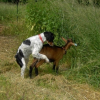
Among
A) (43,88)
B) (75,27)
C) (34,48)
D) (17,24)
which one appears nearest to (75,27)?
(75,27)

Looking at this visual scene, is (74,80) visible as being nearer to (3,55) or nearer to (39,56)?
(39,56)

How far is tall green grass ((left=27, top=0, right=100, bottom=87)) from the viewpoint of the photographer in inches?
201

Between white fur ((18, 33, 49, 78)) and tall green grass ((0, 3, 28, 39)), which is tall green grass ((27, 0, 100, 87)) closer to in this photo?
white fur ((18, 33, 49, 78))

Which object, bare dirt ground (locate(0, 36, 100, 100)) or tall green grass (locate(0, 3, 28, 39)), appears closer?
bare dirt ground (locate(0, 36, 100, 100))

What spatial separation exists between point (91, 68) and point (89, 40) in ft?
2.86

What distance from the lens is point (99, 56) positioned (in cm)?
512

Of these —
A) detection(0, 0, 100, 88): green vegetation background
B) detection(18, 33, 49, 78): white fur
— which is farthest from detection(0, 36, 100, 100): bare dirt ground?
detection(18, 33, 49, 78): white fur

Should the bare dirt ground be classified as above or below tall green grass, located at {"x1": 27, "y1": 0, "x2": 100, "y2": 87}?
below

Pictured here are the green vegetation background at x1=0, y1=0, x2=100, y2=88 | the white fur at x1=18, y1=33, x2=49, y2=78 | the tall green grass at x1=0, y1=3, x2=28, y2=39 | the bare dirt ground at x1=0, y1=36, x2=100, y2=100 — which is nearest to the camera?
the bare dirt ground at x1=0, y1=36, x2=100, y2=100

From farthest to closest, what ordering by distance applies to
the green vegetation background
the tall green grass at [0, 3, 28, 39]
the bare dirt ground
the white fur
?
the tall green grass at [0, 3, 28, 39] < the green vegetation background < the white fur < the bare dirt ground

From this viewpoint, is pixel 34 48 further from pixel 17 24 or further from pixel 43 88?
pixel 17 24

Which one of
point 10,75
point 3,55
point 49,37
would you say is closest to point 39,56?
point 49,37

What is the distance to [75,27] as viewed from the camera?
608 cm

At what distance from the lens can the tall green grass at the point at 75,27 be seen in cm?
512
